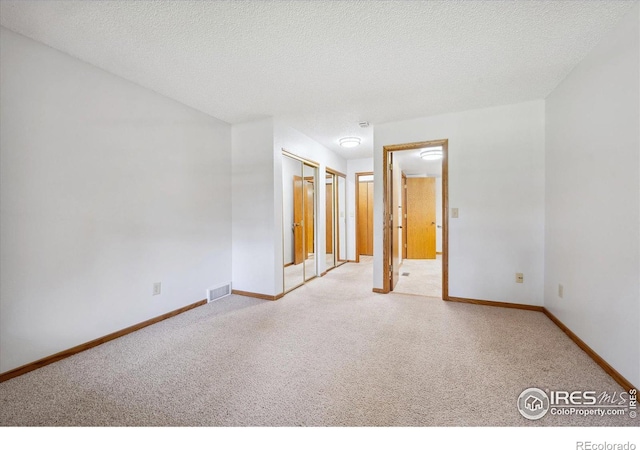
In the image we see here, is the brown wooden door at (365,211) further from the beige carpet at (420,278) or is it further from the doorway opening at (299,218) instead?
the doorway opening at (299,218)

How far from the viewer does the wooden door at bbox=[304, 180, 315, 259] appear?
4734 mm

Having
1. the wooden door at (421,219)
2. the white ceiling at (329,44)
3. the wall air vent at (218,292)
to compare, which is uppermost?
the white ceiling at (329,44)

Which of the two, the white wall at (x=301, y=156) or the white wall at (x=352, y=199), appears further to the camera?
the white wall at (x=352, y=199)

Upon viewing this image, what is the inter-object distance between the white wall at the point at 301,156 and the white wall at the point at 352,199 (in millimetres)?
487

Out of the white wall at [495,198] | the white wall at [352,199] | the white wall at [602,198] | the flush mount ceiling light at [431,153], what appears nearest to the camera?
the white wall at [602,198]

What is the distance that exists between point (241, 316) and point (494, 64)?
135 inches

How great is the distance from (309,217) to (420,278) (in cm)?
224

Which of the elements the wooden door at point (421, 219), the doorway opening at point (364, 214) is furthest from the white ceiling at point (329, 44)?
the wooden door at point (421, 219)

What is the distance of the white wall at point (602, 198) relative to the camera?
166cm

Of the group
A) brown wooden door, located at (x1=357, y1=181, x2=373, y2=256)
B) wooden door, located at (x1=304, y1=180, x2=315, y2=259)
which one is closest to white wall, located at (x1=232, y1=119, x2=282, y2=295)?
wooden door, located at (x1=304, y1=180, x2=315, y2=259)

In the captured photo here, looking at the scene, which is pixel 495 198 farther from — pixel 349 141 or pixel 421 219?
pixel 421 219

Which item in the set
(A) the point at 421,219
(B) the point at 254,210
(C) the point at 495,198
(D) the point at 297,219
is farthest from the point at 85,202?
(A) the point at 421,219

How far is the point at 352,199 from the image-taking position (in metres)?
6.31

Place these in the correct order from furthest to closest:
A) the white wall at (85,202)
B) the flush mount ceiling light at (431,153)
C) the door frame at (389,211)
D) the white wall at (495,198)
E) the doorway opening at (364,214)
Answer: the doorway opening at (364,214) → the flush mount ceiling light at (431,153) → the door frame at (389,211) → the white wall at (495,198) → the white wall at (85,202)
